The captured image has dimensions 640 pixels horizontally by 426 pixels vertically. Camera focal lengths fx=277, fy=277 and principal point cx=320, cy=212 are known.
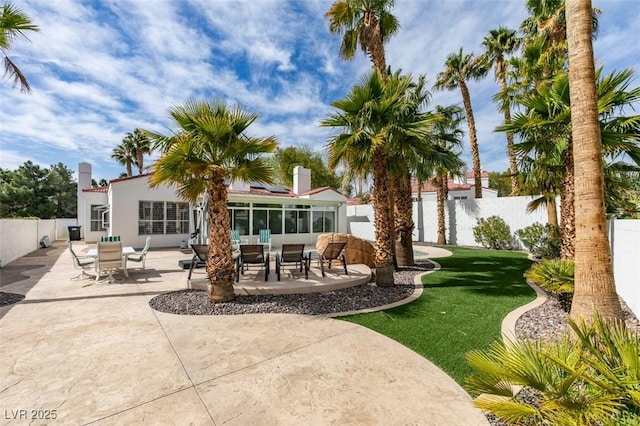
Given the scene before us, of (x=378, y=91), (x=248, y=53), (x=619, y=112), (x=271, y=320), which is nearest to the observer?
(x=271, y=320)

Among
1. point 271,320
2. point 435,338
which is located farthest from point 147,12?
point 435,338

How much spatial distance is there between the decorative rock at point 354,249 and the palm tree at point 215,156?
5079mm

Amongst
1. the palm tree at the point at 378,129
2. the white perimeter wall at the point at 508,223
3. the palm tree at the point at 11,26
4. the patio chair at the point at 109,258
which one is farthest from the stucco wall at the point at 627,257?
the palm tree at the point at 11,26

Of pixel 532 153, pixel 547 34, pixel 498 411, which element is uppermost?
pixel 547 34

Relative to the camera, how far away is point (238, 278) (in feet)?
25.6

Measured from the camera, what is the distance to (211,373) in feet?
11.8

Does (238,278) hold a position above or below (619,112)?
below

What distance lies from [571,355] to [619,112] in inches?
252

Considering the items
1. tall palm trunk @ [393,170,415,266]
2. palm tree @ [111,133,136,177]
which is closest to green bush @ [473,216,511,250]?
tall palm trunk @ [393,170,415,266]

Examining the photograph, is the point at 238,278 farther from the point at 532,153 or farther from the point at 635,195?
the point at 635,195

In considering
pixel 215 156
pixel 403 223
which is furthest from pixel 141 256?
pixel 403 223

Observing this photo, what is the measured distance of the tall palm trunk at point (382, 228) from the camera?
25.8 feet

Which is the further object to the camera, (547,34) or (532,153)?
(547,34)

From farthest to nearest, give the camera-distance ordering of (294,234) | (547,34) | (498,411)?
(294,234), (547,34), (498,411)
